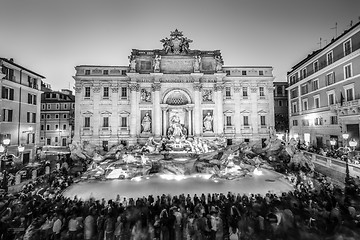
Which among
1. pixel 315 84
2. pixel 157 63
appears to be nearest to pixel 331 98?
pixel 315 84

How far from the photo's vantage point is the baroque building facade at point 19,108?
2272 cm

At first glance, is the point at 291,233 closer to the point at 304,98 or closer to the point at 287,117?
the point at 304,98

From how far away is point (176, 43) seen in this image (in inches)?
1187

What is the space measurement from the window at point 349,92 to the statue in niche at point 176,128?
20160mm

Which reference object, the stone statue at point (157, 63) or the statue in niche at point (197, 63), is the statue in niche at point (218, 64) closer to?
the statue in niche at point (197, 63)

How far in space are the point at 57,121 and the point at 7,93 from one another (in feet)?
64.7

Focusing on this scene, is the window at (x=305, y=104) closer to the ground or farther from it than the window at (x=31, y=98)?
closer to the ground

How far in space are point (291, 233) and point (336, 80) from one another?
25.2 meters

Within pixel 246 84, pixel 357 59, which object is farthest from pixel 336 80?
pixel 246 84

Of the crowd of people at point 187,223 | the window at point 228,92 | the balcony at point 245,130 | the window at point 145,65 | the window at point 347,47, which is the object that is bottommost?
the crowd of people at point 187,223

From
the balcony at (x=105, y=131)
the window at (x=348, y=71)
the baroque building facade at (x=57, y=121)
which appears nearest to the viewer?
the window at (x=348, y=71)

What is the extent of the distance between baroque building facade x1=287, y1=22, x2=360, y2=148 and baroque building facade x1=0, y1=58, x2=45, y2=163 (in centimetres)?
3746

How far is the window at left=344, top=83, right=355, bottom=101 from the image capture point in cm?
2181

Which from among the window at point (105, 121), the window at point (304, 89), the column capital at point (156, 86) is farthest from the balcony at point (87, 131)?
the window at point (304, 89)
